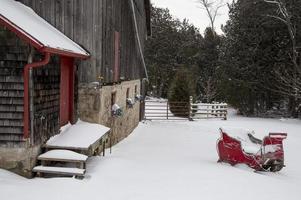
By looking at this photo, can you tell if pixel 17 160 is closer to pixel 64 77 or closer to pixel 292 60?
pixel 64 77

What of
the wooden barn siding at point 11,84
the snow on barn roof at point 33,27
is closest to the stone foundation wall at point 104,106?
the snow on barn roof at point 33,27

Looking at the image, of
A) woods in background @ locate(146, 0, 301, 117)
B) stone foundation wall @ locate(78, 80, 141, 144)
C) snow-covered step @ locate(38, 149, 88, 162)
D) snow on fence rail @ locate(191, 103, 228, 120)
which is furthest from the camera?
woods in background @ locate(146, 0, 301, 117)

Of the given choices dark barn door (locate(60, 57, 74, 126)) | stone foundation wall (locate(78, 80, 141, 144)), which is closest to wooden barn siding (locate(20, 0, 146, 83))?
stone foundation wall (locate(78, 80, 141, 144))

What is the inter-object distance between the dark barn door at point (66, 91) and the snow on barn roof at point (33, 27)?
1.21 m

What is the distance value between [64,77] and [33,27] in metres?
2.59

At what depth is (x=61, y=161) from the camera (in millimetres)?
8539

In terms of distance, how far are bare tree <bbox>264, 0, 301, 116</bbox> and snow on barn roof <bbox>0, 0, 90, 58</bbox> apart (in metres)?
18.6

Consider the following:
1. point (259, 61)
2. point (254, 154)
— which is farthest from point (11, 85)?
point (259, 61)

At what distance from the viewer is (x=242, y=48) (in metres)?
28.8

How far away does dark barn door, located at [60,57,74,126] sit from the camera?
10.2 meters

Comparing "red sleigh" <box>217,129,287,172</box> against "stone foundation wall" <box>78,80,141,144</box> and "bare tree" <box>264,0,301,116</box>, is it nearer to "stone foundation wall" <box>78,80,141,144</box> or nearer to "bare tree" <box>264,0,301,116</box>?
"stone foundation wall" <box>78,80,141,144</box>

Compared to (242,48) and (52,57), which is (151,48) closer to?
(242,48)

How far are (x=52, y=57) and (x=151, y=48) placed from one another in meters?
34.6

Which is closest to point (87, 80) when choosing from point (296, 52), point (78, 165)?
point (78, 165)
